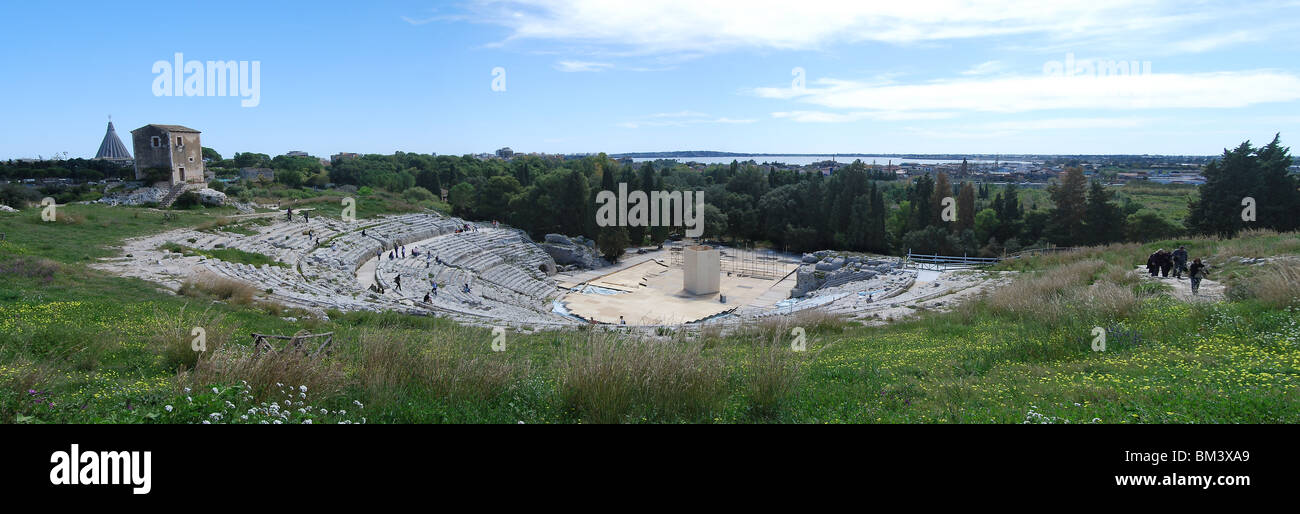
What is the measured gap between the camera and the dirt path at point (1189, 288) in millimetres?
10117

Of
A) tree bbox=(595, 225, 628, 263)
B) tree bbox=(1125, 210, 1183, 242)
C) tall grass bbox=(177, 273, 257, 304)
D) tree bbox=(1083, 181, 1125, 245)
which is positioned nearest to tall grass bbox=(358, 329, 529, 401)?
tall grass bbox=(177, 273, 257, 304)

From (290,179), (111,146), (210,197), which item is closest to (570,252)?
(210,197)

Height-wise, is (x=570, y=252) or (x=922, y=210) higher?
(x=922, y=210)

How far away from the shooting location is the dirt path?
10.1 metres

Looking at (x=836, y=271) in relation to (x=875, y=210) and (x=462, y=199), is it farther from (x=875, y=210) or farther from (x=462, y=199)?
(x=462, y=199)

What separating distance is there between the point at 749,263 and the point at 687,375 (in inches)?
1399

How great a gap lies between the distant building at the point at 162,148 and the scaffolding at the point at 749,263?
85.5 feet

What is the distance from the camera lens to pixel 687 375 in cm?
507

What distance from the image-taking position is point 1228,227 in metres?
28.9

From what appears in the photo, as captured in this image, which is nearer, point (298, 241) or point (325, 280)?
point (325, 280)

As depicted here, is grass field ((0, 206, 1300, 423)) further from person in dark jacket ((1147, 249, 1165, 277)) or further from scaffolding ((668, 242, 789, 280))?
scaffolding ((668, 242, 789, 280))
